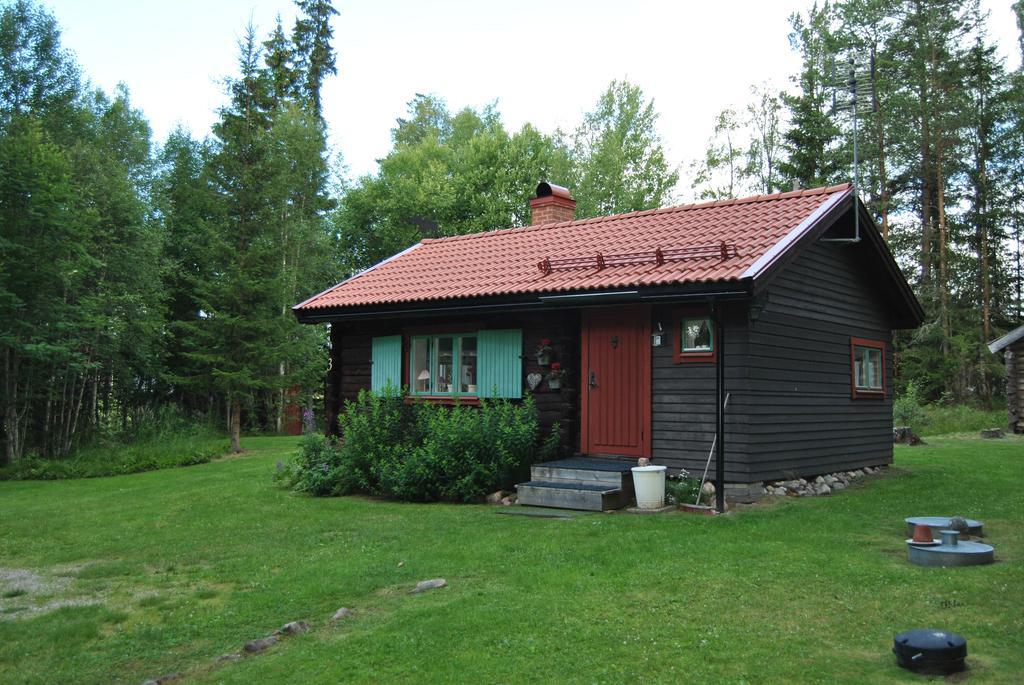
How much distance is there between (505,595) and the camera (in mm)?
6000

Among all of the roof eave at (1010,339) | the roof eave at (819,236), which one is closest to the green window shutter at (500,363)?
the roof eave at (819,236)

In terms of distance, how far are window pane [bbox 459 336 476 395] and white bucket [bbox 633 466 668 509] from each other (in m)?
3.82

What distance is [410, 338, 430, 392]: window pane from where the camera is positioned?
13500mm

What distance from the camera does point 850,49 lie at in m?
30.2

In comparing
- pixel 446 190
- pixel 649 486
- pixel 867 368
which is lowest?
pixel 649 486

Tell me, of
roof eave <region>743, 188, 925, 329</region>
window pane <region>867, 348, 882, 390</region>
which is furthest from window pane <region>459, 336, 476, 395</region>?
window pane <region>867, 348, 882, 390</region>

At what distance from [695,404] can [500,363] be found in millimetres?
3182

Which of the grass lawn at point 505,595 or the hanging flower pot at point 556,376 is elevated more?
the hanging flower pot at point 556,376

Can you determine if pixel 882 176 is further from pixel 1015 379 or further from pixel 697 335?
pixel 697 335

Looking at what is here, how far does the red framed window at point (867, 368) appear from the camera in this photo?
13273 mm

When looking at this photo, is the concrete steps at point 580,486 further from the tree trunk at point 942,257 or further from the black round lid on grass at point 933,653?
the tree trunk at point 942,257

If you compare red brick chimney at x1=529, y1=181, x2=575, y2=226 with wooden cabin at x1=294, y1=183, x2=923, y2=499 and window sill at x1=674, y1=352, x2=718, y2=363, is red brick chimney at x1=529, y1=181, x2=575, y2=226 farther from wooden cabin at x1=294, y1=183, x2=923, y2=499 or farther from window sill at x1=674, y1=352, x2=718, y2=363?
window sill at x1=674, y1=352, x2=718, y2=363

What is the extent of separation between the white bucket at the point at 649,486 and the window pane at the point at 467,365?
12.5ft


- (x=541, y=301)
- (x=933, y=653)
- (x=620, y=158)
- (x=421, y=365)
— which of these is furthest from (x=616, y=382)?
(x=620, y=158)
